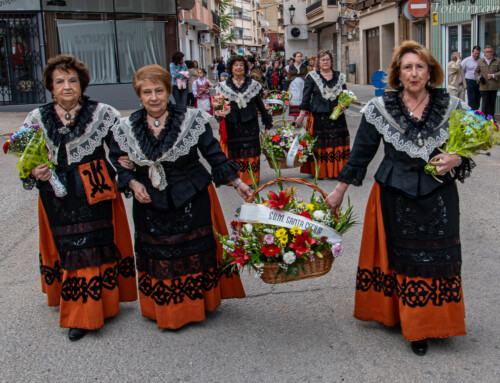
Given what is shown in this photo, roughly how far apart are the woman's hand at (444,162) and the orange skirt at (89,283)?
225 cm

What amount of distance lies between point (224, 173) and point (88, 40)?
19988mm

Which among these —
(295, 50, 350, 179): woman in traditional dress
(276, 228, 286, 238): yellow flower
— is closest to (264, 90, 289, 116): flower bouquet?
(295, 50, 350, 179): woman in traditional dress

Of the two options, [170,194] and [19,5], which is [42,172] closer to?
[170,194]

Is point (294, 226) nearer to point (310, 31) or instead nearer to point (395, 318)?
point (395, 318)

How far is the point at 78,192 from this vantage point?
4387 millimetres

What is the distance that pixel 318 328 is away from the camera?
4.45 metres

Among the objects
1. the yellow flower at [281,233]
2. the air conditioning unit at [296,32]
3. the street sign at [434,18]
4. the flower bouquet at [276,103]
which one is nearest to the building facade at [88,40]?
the street sign at [434,18]

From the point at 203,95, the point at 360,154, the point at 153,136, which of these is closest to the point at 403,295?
the point at 360,154

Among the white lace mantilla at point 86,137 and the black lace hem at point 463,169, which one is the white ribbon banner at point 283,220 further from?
the white lace mantilla at point 86,137

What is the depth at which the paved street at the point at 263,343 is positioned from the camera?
150 inches

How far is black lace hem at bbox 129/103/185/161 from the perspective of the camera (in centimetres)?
421

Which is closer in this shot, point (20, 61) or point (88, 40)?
point (20, 61)

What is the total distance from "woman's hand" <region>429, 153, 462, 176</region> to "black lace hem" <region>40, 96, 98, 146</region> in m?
2.35

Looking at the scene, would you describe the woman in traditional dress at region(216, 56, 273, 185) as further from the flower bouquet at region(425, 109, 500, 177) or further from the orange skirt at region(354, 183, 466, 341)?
the flower bouquet at region(425, 109, 500, 177)
